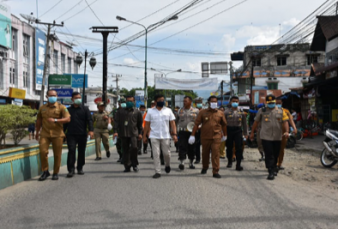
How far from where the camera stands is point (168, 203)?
5535 mm

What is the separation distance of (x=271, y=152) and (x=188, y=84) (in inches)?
1101

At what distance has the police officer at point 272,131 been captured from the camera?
7969mm

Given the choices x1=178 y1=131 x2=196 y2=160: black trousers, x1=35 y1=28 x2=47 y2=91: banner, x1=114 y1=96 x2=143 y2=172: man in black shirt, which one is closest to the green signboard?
x1=114 y1=96 x2=143 y2=172: man in black shirt

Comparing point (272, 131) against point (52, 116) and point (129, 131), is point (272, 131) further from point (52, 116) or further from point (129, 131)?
point (52, 116)

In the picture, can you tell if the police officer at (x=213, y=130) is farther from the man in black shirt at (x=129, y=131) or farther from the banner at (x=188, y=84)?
the banner at (x=188, y=84)

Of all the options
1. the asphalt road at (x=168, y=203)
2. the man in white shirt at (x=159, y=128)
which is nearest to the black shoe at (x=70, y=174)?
the asphalt road at (x=168, y=203)

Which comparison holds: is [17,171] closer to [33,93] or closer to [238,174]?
[238,174]

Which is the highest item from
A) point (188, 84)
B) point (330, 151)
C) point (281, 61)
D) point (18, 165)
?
point (281, 61)

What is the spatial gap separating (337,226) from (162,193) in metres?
→ 2.84

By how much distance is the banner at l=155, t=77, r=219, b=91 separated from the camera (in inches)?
1401

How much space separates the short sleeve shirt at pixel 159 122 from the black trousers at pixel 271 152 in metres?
2.17

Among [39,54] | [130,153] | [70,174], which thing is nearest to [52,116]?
[70,174]

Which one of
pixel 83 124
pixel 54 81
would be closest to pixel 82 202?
pixel 83 124

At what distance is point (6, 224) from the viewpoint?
179 inches
